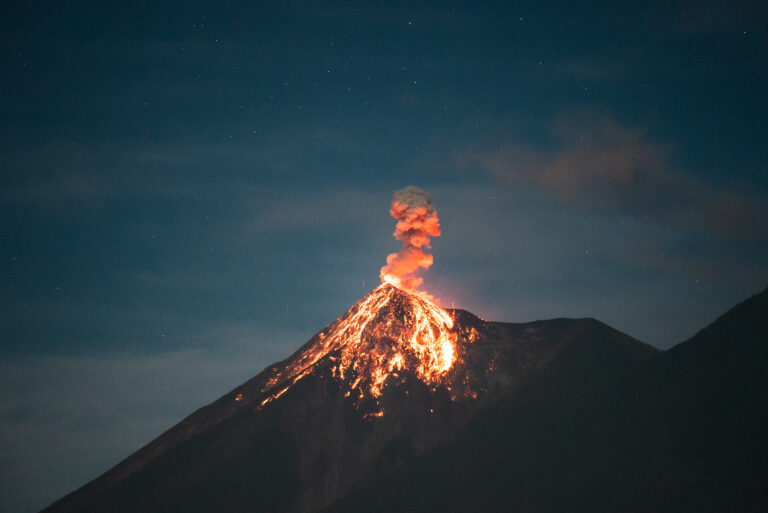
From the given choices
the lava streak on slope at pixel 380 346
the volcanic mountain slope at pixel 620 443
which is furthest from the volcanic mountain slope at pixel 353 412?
the volcanic mountain slope at pixel 620 443

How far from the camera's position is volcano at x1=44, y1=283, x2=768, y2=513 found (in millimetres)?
66500

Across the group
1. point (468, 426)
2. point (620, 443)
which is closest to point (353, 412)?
point (468, 426)

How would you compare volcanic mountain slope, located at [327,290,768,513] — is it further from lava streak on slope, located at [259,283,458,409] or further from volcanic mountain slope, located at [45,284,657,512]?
lava streak on slope, located at [259,283,458,409]

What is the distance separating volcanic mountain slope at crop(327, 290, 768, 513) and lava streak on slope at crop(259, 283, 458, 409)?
1420 centimetres

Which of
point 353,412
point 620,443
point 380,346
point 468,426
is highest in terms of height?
point 380,346

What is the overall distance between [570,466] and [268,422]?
4470cm

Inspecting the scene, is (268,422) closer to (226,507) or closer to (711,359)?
(226,507)

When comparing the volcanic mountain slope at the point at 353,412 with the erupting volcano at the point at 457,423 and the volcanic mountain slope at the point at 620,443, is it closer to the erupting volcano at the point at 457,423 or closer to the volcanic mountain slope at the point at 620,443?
the erupting volcano at the point at 457,423

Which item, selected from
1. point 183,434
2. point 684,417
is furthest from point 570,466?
point 183,434

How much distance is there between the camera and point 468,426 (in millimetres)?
94875

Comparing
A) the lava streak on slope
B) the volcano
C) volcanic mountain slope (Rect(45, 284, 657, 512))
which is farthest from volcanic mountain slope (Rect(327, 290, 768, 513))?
the lava streak on slope

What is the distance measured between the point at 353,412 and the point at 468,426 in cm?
1578

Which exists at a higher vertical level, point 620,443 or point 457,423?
point 457,423

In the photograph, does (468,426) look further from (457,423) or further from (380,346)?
(380,346)
